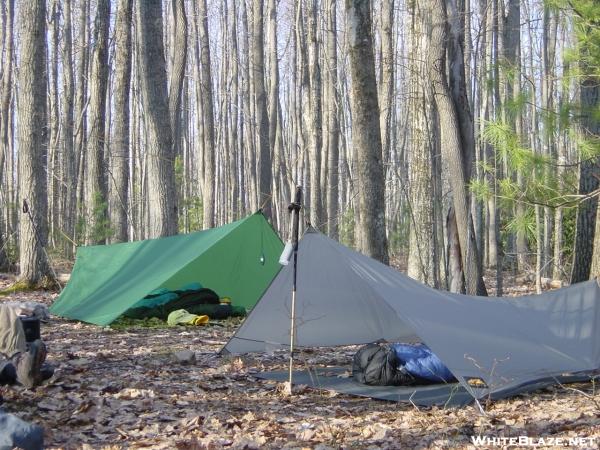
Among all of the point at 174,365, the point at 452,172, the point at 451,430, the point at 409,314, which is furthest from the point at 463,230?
the point at 451,430

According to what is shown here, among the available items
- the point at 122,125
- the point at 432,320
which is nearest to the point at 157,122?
the point at 122,125

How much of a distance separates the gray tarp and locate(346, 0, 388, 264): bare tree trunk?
189 cm

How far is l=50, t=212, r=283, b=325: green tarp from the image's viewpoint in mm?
9031

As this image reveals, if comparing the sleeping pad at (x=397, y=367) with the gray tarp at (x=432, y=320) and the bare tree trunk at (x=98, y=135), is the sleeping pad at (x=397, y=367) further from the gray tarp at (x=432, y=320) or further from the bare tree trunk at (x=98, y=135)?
the bare tree trunk at (x=98, y=135)

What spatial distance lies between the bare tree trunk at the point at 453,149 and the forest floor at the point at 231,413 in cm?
259

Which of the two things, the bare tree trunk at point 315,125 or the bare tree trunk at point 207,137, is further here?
the bare tree trunk at point 207,137

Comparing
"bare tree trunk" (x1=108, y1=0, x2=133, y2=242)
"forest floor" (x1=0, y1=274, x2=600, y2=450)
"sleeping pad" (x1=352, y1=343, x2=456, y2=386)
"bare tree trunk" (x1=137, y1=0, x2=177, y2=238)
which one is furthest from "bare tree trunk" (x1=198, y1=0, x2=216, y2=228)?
"sleeping pad" (x1=352, y1=343, x2=456, y2=386)

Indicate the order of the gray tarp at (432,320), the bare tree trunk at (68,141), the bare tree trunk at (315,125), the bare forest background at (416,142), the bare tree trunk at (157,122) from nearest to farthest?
the gray tarp at (432,320) → the bare forest background at (416,142) → the bare tree trunk at (157,122) → the bare tree trunk at (315,125) → the bare tree trunk at (68,141)

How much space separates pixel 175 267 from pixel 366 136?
271cm

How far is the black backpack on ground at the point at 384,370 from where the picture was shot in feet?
19.0

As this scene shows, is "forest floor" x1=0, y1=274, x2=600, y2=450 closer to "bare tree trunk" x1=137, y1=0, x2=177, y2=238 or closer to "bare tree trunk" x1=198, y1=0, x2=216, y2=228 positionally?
"bare tree trunk" x1=137, y1=0, x2=177, y2=238

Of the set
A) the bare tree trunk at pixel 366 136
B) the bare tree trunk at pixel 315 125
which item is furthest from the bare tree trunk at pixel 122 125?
the bare tree trunk at pixel 366 136

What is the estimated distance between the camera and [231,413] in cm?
492

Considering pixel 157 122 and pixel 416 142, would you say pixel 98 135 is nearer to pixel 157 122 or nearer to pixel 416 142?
pixel 157 122
